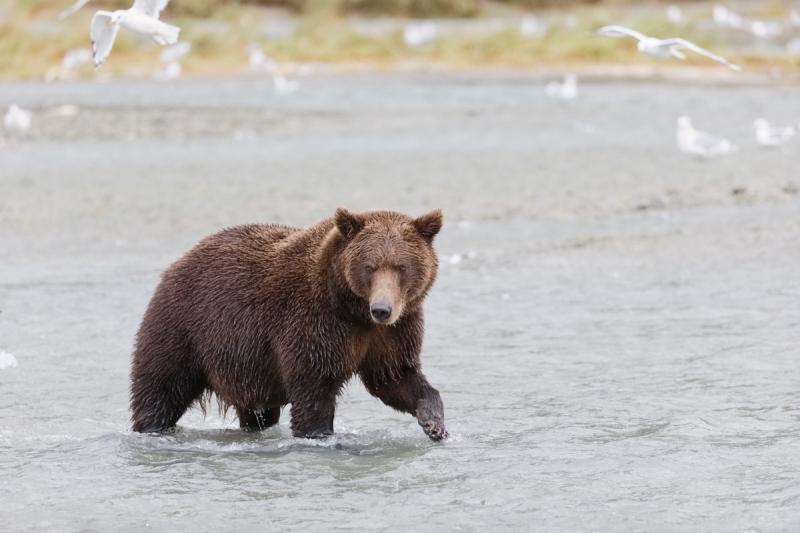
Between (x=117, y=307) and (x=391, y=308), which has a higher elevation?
(x=391, y=308)

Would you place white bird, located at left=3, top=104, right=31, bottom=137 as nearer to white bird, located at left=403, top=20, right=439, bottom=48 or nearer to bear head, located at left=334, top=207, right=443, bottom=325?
bear head, located at left=334, top=207, right=443, bottom=325

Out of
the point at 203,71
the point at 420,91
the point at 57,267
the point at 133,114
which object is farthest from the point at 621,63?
the point at 57,267

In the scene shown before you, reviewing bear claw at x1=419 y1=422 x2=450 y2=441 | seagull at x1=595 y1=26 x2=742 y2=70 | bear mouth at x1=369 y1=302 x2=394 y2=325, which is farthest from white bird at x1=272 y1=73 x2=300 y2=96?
bear mouth at x1=369 y1=302 x2=394 y2=325

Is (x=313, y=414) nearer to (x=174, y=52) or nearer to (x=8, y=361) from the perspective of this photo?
(x=8, y=361)

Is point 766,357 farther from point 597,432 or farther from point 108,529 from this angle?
point 108,529

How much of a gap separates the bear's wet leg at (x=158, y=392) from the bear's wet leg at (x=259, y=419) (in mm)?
410

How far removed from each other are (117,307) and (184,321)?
322cm

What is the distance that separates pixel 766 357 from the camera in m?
7.44

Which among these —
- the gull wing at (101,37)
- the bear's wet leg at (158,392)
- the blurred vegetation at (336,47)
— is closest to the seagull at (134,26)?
the gull wing at (101,37)

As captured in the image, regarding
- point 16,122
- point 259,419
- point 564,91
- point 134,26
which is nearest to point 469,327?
point 259,419

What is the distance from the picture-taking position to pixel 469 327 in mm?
8406

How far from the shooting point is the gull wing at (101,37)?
796cm

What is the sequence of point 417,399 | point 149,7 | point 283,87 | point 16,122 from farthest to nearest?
point 283,87, point 16,122, point 149,7, point 417,399

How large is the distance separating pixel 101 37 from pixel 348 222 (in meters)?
3.40
